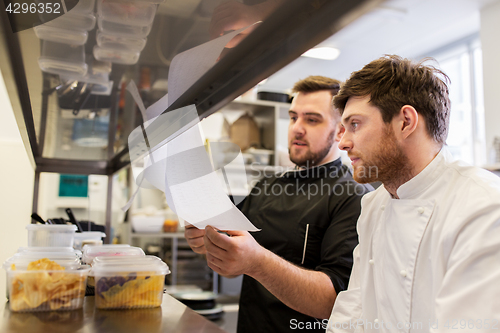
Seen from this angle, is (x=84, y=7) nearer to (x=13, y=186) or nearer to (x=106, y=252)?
(x=106, y=252)

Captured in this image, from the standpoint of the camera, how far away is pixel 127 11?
0.43 meters

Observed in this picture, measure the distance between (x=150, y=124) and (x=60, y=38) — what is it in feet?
1.06

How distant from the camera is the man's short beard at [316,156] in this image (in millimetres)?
1499

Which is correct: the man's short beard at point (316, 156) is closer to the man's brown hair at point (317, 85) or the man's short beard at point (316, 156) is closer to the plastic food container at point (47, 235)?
the man's brown hair at point (317, 85)

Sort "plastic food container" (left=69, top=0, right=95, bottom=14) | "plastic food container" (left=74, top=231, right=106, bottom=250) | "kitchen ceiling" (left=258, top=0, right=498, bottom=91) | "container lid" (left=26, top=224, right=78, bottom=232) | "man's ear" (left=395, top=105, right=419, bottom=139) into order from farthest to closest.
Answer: "kitchen ceiling" (left=258, top=0, right=498, bottom=91) < "plastic food container" (left=74, top=231, right=106, bottom=250) < "container lid" (left=26, top=224, right=78, bottom=232) < "man's ear" (left=395, top=105, right=419, bottom=139) < "plastic food container" (left=69, top=0, right=95, bottom=14)

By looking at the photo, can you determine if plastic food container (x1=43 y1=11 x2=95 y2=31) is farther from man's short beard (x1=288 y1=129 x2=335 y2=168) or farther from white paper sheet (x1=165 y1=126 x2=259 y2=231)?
man's short beard (x1=288 y1=129 x2=335 y2=168)

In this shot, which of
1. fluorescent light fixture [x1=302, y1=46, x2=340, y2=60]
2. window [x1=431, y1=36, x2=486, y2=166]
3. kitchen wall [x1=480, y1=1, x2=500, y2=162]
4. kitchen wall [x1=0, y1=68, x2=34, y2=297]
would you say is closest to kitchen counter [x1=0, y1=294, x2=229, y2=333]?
kitchen wall [x1=0, y1=68, x2=34, y2=297]

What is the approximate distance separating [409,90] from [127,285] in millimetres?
767

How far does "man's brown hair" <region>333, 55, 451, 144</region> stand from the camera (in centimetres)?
94

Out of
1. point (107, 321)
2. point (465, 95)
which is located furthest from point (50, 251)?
point (465, 95)

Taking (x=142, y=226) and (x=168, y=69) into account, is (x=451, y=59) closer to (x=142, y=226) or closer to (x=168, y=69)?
(x=142, y=226)

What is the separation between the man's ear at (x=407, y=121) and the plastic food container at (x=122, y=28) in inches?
26.2

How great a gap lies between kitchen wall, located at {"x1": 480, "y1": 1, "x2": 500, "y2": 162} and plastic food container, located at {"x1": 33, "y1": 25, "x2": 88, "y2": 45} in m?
3.45

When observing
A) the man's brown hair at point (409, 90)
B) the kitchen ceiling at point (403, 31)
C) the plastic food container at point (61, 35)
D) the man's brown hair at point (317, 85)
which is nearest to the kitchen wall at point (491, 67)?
the kitchen ceiling at point (403, 31)
